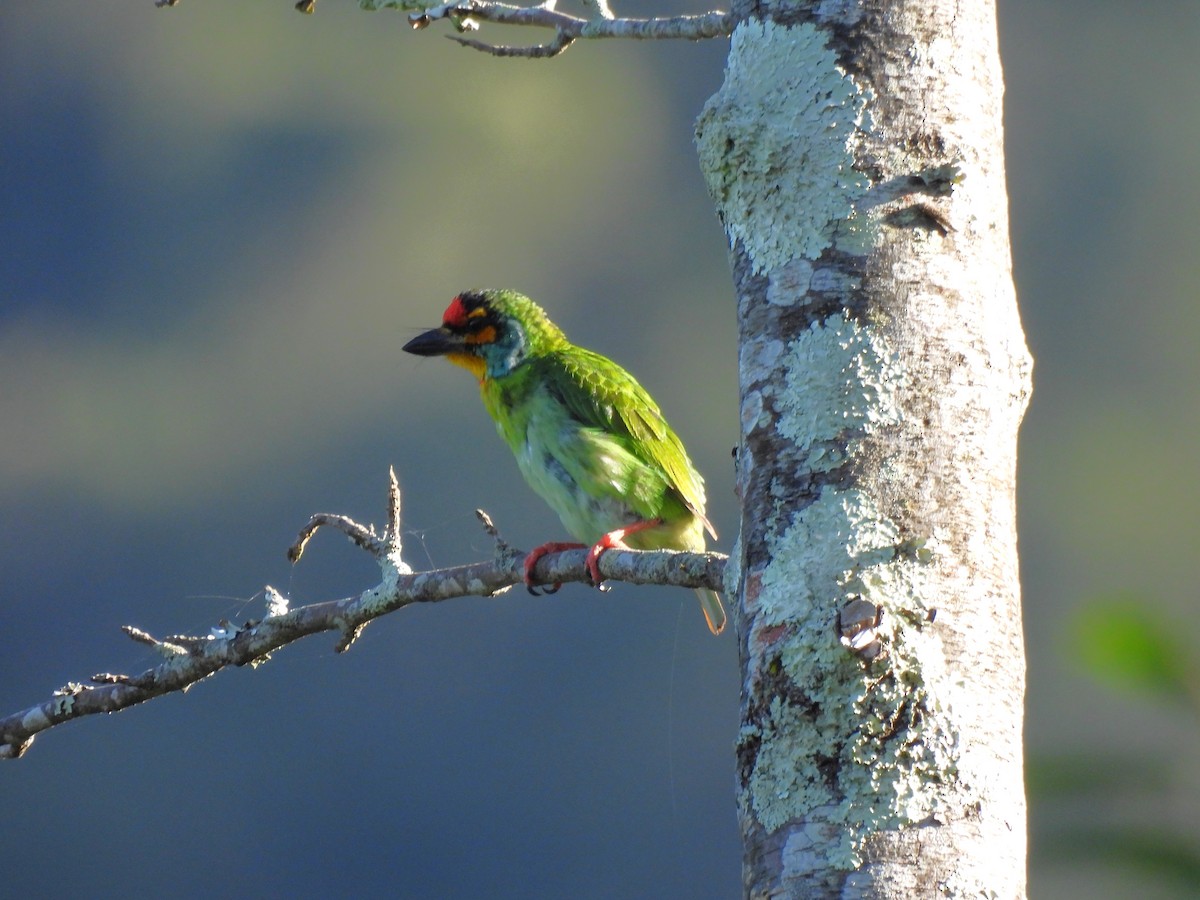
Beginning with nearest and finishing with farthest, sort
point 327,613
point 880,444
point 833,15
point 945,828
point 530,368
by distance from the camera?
point 945,828, point 880,444, point 833,15, point 327,613, point 530,368

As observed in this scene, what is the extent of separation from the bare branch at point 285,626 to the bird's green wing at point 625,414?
1161 millimetres

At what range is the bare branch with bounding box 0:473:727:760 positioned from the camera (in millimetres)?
2500

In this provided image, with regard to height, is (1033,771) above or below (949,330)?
below

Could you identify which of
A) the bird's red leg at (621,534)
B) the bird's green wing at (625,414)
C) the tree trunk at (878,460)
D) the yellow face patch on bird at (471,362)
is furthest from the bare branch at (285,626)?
the yellow face patch on bird at (471,362)

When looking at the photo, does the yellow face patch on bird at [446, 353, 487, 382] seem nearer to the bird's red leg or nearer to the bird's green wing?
the bird's green wing

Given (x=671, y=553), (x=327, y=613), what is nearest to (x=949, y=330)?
(x=671, y=553)

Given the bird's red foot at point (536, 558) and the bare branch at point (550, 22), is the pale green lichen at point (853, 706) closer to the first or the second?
the bare branch at point (550, 22)

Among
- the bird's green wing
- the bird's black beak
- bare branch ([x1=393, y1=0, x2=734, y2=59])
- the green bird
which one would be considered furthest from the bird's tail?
bare branch ([x1=393, y1=0, x2=734, y2=59])

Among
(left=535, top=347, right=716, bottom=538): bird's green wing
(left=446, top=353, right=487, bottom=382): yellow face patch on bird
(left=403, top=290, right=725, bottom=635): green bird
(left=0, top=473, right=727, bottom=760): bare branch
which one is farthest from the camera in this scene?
(left=446, top=353, right=487, bottom=382): yellow face patch on bird

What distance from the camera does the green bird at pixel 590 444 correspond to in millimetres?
3684

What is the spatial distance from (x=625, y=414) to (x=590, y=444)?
0.17 meters

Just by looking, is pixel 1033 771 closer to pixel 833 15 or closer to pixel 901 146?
pixel 901 146

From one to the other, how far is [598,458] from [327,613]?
1278mm

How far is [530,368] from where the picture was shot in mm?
4012
